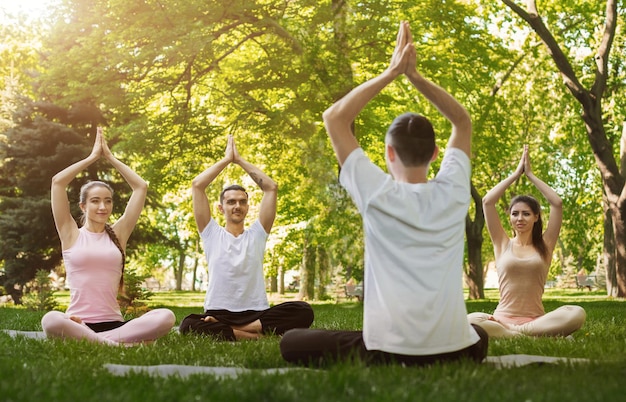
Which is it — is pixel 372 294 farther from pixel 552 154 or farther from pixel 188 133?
pixel 552 154

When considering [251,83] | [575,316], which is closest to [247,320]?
[575,316]

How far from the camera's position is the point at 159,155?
19.6 metres

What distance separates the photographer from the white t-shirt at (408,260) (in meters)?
4.11

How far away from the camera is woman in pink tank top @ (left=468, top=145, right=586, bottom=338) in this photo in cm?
800

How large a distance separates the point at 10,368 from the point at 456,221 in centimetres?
291

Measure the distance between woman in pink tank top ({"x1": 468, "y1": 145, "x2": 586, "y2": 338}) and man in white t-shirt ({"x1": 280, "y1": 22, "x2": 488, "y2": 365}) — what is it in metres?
3.77

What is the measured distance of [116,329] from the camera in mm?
6988

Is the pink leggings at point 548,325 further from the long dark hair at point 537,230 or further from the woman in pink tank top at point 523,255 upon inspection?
the long dark hair at point 537,230

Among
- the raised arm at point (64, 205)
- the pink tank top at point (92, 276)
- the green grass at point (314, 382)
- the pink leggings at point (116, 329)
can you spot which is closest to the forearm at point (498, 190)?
the green grass at point (314, 382)

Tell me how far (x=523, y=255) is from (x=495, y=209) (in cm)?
64

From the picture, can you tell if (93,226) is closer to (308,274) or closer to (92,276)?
(92,276)

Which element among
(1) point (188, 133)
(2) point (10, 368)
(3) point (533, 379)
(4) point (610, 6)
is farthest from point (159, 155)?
(3) point (533, 379)

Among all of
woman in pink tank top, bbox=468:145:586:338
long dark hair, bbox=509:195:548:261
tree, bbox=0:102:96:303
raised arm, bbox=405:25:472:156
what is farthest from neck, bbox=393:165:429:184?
tree, bbox=0:102:96:303

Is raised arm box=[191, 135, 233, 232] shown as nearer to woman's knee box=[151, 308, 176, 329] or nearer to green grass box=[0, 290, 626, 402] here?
woman's knee box=[151, 308, 176, 329]
